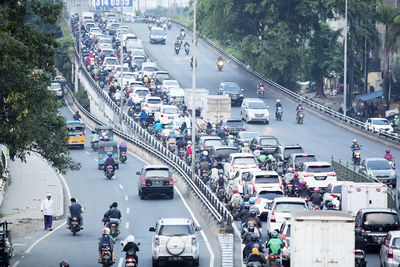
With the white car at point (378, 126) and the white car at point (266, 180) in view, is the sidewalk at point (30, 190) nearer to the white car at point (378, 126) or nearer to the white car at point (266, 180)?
the white car at point (266, 180)

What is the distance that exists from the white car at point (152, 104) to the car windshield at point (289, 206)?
117ft

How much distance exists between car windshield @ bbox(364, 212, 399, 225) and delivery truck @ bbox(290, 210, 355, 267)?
5271 mm

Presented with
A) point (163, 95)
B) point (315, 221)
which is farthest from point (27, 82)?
point (163, 95)

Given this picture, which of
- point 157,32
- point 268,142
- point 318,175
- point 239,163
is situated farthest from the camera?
point 157,32

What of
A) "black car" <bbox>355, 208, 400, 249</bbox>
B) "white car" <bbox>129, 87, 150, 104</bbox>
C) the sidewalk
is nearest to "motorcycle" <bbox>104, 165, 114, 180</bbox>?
the sidewalk

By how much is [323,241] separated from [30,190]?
24.8m

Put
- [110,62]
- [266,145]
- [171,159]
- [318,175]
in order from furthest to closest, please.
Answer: [110,62]
[171,159]
[266,145]
[318,175]

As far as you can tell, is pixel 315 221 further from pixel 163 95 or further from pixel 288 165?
pixel 163 95

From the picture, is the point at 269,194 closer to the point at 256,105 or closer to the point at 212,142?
the point at 212,142

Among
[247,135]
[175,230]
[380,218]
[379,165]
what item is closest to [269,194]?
[380,218]

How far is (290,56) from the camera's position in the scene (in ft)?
281

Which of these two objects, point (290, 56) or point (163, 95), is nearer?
point (163, 95)

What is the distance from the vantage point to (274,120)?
226 feet

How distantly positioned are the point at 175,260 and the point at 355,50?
57080mm
